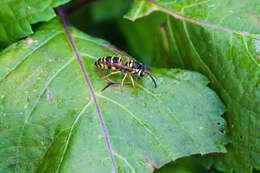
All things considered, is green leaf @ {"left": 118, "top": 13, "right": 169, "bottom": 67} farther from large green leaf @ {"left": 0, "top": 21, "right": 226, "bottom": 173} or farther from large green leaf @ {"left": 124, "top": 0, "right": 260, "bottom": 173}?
large green leaf @ {"left": 0, "top": 21, "right": 226, "bottom": 173}

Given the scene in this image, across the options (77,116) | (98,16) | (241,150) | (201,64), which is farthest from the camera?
(98,16)

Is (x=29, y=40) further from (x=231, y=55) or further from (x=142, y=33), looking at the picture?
(x=142, y=33)

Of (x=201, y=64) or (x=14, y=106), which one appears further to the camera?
(x=201, y=64)

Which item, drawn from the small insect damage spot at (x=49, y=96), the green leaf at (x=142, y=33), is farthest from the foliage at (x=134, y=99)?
the green leaf at (x=142, y=33)

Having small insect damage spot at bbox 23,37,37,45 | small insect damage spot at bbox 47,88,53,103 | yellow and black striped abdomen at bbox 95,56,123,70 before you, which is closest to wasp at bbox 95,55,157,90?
yellow and black striped abdomen at bbox 95,56,123,70

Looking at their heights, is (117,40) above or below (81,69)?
below

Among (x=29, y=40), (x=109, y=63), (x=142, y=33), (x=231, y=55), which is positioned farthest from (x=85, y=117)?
(x=142, y=33)

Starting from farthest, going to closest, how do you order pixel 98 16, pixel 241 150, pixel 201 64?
pixel 98 16
pixel 201 64
pixel 241 150

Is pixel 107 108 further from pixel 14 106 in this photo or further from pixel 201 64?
pixel 201 64

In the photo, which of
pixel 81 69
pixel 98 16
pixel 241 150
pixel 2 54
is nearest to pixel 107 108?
pixel 81 69
